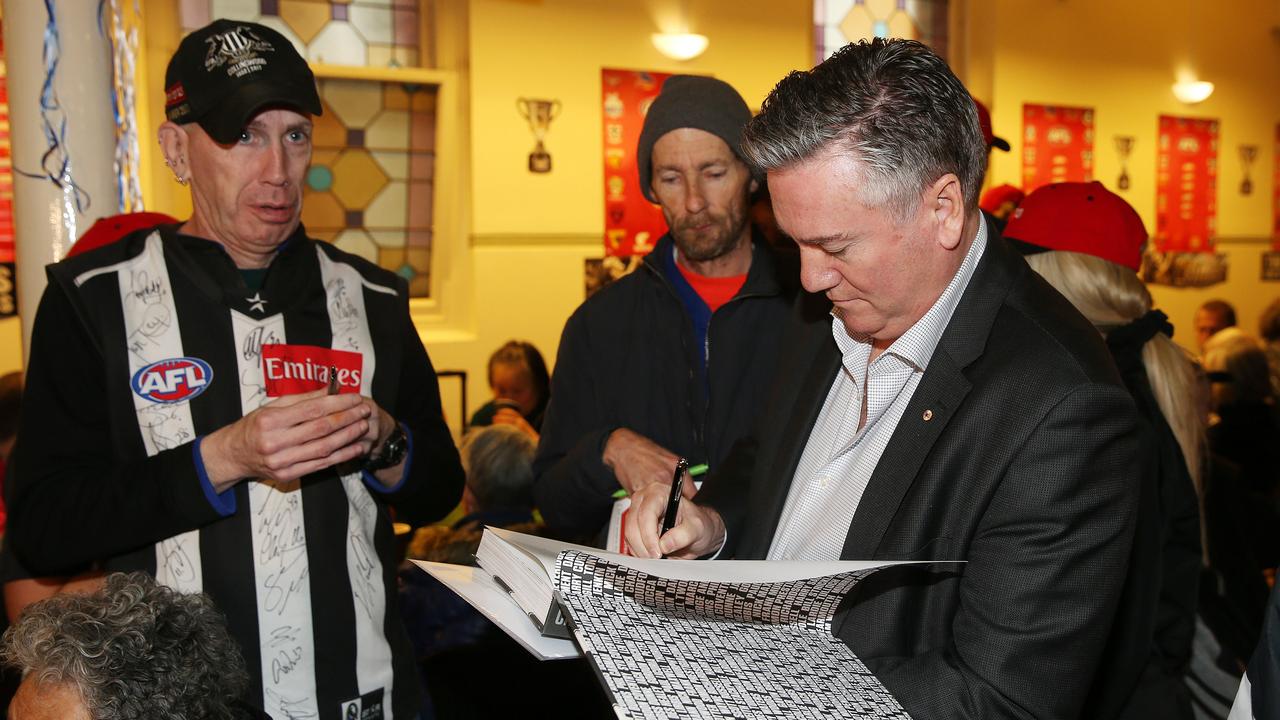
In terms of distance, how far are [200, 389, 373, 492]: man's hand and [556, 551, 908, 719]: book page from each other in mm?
619

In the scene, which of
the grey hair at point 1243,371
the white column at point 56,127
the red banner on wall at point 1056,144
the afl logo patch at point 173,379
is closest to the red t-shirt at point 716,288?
the afl logo patch at point 173,379

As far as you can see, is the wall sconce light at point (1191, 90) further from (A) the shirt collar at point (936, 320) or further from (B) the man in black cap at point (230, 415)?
(B) the man in black cap at point (230, 415)

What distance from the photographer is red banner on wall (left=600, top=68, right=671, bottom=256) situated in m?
7.46

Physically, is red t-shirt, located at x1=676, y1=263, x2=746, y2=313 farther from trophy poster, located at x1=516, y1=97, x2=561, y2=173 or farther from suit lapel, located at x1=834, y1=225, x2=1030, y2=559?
trophy poster, located at x1=516, y1=97, x2=561, y2=173

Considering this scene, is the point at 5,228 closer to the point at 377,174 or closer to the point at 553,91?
the point at 377,174

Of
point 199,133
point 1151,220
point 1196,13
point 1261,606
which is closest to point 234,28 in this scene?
point 199,133

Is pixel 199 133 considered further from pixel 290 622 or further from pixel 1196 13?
pixel 1196 13

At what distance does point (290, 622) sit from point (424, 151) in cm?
563

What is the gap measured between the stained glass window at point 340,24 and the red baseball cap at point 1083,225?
514 cm

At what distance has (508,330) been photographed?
286 inches

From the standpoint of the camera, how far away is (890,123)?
1.33m

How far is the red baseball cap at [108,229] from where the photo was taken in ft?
8.77

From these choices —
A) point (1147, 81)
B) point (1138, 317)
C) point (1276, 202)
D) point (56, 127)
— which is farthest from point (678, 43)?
point (1276, 202)

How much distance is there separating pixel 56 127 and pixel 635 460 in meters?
1.91
